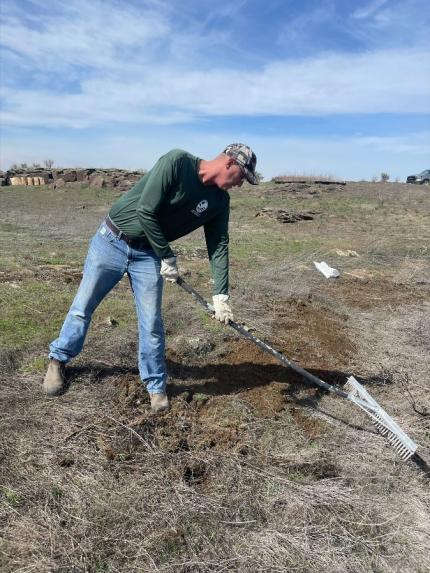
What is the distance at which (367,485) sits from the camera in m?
2.76

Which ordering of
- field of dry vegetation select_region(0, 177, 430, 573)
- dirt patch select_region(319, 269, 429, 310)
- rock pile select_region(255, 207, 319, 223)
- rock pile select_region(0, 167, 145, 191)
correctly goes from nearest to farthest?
field of dry vegetation select_region(0, 177, 430, 573) → dirt patch select_region(319, 269, 429, 310) → rock pile select_region(255, 207, 319, 223) → rock pile select_region(0, 167, 145, 191)

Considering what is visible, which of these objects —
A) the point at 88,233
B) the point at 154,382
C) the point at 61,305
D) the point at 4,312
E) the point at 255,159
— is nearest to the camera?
the point at 255,159

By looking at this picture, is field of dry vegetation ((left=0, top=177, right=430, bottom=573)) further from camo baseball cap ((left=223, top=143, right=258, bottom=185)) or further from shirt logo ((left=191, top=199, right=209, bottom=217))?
camo baseball cap ((left=223, top=143, right=258, bottom=185))

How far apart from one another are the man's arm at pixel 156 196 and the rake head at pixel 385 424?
169 centimetres

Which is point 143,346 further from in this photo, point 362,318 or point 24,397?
point 362,318

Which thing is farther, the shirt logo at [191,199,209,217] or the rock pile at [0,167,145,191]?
the rock pile at [0,167,145,191]

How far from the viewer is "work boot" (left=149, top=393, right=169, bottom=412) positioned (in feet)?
10.6

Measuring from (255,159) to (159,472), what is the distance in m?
1.91

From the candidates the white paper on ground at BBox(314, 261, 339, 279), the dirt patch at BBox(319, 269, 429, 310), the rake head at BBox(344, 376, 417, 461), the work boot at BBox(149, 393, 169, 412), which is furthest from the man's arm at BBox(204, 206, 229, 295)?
the white paper on ground at BBox(314, 261, 339, 279)

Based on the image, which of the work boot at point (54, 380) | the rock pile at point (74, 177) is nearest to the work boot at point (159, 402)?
the work boot at point (54, 380)

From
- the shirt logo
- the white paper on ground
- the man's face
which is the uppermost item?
the man's face

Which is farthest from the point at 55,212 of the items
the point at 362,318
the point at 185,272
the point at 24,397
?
the point at 24,397

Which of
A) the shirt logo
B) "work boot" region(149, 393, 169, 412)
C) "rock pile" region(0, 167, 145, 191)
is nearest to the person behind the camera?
the shirt logo

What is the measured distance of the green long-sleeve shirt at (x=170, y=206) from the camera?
2885 millimetres
